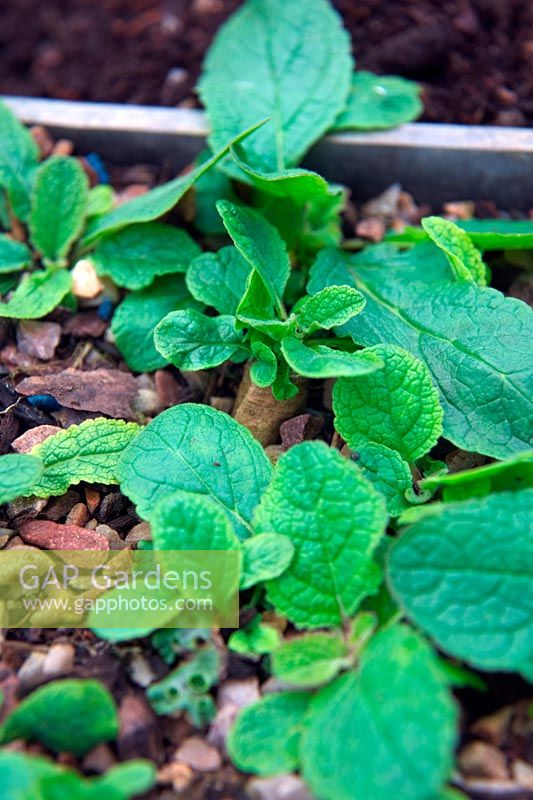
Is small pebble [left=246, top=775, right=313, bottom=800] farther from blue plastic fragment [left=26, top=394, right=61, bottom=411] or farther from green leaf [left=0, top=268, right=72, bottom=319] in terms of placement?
green leaf [left=0, top=268, right=72, bottom=319]

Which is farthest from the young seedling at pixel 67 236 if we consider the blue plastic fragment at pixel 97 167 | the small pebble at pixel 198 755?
the small pebble at pixel 198 755

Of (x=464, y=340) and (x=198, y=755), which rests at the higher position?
(x=464, y=340)

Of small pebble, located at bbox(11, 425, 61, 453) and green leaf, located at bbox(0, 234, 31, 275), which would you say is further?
green leaf, located at bbox(0, 234, 31, 275)

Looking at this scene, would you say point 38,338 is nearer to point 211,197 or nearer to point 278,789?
point 211,197

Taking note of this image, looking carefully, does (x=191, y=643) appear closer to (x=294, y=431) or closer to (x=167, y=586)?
(x=167, y=586)

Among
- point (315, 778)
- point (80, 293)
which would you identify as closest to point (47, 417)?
point (80, 293)

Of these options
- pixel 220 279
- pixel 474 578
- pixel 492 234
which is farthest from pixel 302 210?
pixel 474 578

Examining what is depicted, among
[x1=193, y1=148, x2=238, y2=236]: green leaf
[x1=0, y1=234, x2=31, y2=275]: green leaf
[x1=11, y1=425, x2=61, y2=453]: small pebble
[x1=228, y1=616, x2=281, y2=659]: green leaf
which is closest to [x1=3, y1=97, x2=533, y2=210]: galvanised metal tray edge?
[x1=193, y1=148, x2=238, y2=236]: green leaf
